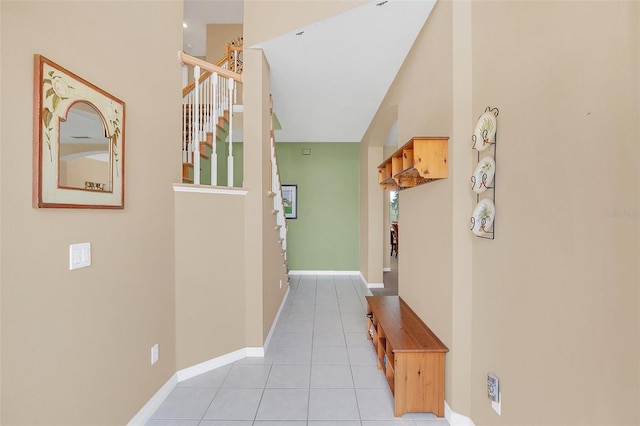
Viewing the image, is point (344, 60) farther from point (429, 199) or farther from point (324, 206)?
point (324, 206)

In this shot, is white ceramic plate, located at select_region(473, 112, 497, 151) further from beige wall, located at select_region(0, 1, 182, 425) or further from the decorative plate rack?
beige wall, located at select_region(0, 1, 182, 425)

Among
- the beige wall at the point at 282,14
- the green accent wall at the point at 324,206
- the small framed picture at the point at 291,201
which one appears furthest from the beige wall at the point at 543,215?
the small framed picture at the point at 291,201

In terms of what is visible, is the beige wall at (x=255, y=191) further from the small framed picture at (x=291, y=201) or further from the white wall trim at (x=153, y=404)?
the small framed picture at (x=291, y=201)

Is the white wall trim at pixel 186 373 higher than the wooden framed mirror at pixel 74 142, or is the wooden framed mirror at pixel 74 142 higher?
the wooden framed mirror at pixel 74 142

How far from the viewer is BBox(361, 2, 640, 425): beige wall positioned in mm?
905

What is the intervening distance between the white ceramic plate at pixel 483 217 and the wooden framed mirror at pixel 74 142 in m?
2.10

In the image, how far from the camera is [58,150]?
123cm

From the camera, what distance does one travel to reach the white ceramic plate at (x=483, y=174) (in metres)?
1.54

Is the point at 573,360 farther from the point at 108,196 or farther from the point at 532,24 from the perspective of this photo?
the point at 108,196

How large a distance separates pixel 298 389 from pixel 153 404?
103 centimetres

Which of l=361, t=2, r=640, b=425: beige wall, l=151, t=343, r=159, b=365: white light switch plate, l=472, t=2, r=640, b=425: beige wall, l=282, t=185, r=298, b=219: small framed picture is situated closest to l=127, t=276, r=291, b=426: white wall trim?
l=151, t=343, r=159, b=365: white light switch plate

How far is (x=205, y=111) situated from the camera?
3551 millimetres

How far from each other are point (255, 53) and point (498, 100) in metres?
2.19

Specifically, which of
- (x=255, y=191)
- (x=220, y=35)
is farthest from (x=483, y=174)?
(x=220, y=35)
